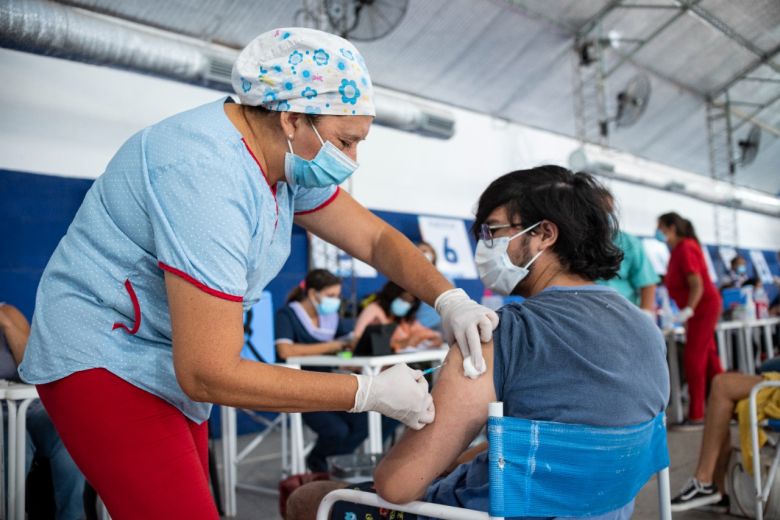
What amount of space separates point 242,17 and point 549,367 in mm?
4457

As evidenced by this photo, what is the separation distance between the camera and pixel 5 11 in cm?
341

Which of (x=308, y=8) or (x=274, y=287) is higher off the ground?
(x=308, y=8)

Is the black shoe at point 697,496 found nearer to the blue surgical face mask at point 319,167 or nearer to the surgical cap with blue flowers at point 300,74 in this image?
the blue surgical face mask at point 319,167

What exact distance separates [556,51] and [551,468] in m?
6.63

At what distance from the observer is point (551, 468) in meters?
0.96

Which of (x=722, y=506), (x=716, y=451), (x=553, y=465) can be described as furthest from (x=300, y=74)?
(x=722, y=506)

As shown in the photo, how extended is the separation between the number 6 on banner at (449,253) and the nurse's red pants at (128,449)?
551cm

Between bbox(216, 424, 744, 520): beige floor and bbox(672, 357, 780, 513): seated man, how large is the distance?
66 mm

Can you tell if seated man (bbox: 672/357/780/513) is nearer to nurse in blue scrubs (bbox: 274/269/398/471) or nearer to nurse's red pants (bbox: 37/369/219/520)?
nurse in blue scrubs (bbox: 274/269/398/471)

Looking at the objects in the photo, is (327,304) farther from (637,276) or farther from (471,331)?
(471,331)

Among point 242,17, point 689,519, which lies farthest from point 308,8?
point 689,519

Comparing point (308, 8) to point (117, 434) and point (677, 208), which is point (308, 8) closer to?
point (117, 434)

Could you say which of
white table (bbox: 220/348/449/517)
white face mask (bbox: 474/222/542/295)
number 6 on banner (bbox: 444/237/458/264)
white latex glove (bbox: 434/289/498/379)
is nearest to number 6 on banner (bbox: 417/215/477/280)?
number 6 on banner (bbox: 444/237/458/264)

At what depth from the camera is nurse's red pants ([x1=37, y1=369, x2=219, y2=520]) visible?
2.96ft
